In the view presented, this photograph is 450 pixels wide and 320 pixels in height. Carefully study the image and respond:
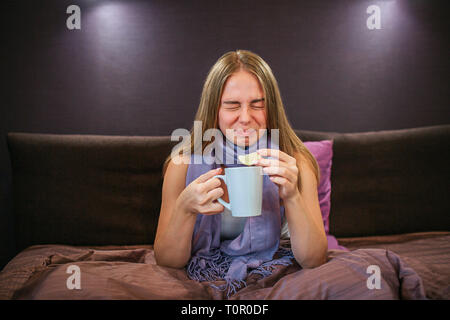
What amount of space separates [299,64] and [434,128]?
0.73 metres

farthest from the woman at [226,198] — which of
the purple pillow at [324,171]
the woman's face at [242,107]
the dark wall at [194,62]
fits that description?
the dark wall at [194,62]

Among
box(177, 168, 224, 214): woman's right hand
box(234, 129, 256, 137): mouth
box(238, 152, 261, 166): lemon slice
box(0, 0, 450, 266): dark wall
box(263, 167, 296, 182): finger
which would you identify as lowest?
box(177, 168, 224, 214): woman's right hand

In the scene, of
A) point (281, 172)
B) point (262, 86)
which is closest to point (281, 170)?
point (281, 172)

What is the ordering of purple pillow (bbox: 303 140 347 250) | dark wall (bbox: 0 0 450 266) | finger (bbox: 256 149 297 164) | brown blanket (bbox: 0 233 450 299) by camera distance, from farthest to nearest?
dark wall (bbox: 0 0 450 266) → purple pillow (bbox: 303 140 347 250) → finger (bbox: 256 149 297 164) → brown blanket (bbox: 0 233 450 299)

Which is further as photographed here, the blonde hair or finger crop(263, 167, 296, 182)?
the blonde hair

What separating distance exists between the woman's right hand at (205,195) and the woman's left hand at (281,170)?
0.43 ft

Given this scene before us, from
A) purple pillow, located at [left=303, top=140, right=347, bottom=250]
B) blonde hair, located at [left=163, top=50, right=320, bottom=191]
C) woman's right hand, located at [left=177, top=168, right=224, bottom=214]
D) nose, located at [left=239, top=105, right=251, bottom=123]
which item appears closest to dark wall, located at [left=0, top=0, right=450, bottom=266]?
purple pillow, located at [left=303, top=140, right=347, bottom=250]

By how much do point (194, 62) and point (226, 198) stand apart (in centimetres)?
94

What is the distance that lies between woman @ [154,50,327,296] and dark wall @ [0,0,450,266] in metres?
0.73

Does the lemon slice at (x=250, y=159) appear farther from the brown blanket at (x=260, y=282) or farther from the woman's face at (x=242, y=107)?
the brown blanket at (x=260, y=282)

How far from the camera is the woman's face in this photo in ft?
3.61

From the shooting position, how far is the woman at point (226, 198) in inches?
39.7

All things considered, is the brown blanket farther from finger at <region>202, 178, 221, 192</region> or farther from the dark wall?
the dark wall
